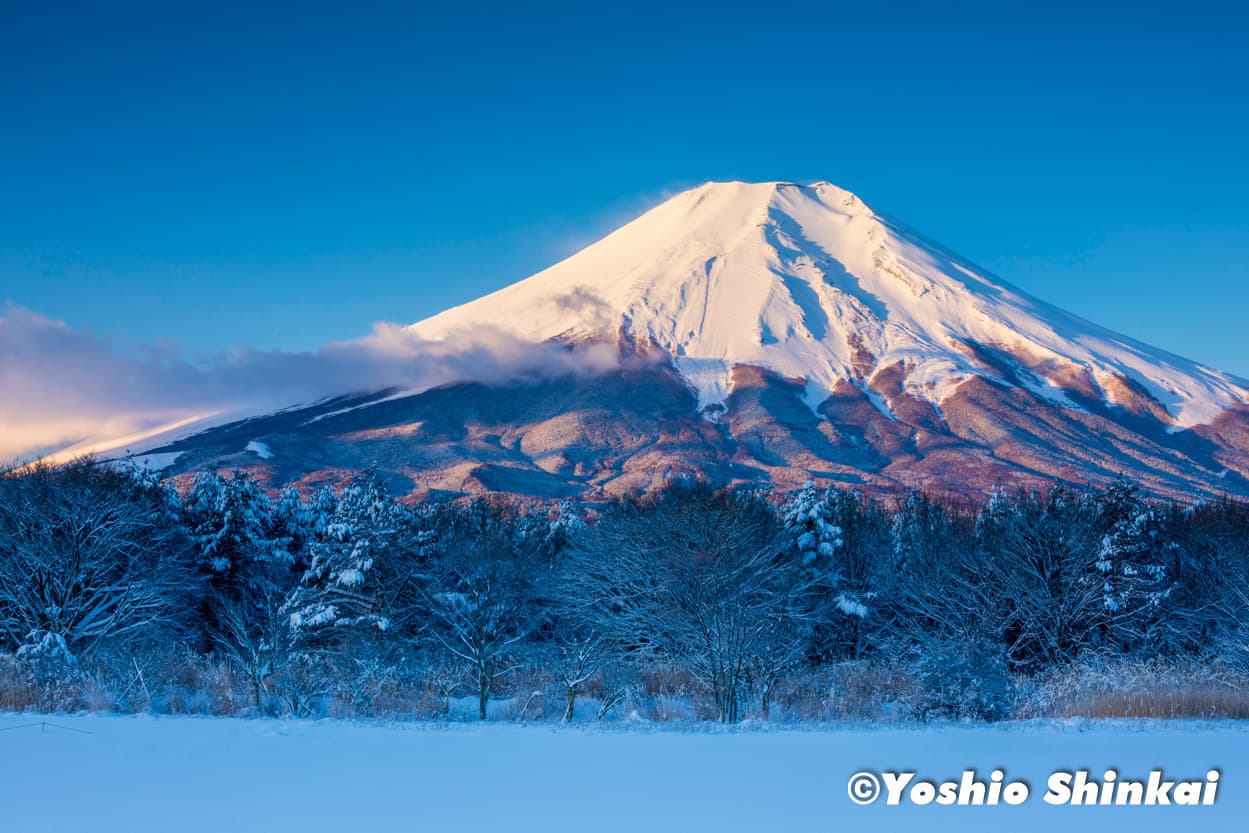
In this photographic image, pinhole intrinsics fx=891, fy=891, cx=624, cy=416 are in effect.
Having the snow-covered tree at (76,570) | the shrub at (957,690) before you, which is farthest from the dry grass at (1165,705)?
the snow-covered tree at (76,570)

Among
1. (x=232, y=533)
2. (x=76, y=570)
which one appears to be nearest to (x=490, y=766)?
(x=76, y=570)

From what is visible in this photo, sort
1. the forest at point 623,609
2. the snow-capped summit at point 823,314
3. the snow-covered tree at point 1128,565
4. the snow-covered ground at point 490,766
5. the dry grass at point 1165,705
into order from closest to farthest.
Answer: the snow-covered ground at point 490,766
the dry grass at point 1165,705
the forest at point 623,609
the snow-covered tree at point 1128,565
the snow-capped summit at point 823,314

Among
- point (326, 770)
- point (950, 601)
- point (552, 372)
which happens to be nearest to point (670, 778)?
point (326, 770)

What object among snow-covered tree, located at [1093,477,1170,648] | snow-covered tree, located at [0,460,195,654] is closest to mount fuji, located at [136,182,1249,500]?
snow-covered tree, located at [1093,477,1170,648]

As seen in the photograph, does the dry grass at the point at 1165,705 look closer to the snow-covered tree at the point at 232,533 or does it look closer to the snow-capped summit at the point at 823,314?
the snow-covered tree at the point at 232,533

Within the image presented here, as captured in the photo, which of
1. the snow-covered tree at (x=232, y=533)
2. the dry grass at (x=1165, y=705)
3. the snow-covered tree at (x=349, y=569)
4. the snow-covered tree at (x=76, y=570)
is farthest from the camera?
the snow-covered tree at (x=232, y=533)
